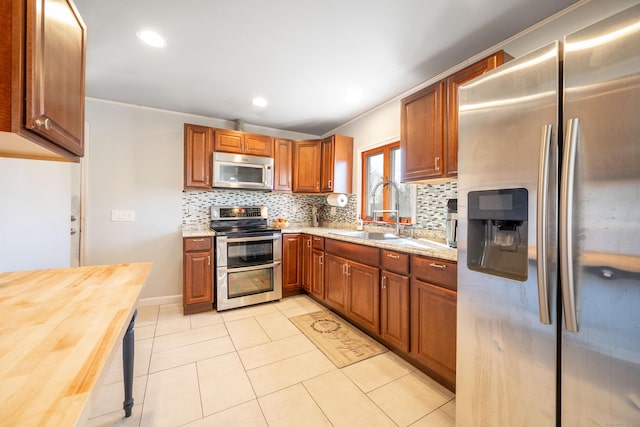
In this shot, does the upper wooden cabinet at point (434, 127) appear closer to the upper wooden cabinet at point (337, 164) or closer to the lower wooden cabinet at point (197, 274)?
the upper wooden cabinet at point (337, 164)

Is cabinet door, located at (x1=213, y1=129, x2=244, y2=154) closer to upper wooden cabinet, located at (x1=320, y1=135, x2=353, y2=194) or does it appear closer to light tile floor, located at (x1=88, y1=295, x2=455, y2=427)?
upper wooden cabinet, located at (x1=320, y1=135, x2=353, y2=194)

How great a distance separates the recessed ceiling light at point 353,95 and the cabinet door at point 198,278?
2.31 metres

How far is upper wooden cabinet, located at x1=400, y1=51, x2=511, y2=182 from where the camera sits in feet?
6.00

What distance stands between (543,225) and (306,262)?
2.66m

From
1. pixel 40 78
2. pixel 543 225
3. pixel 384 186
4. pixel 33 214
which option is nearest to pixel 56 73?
pixel 40 78

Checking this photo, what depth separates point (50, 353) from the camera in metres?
0.61

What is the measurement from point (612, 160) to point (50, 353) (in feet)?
5.54

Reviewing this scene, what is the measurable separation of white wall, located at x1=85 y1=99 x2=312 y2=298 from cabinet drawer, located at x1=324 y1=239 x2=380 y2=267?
1.96 metres

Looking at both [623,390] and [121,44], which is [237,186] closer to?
[121,44]

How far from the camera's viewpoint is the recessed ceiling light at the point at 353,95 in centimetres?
263

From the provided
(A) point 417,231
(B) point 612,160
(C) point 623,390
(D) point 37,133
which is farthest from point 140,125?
(C) point 623,390

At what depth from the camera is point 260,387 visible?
1693 millimetres

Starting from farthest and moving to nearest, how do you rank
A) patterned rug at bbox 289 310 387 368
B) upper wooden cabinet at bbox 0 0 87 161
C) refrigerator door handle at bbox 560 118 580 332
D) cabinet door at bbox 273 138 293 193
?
cabinet door at bbox 273 138 293 193 → patterned rug at bbox 289 310 387 368 → refrigerator door handle at bbox 560 118 580 332 → upper wooden cabinet at bbox 0 0 87 161

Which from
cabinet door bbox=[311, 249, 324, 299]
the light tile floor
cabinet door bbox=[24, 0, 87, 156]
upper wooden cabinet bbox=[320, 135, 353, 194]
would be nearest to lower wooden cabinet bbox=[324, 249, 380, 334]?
cabinet door bbox=[311, 249, 324, 299]
